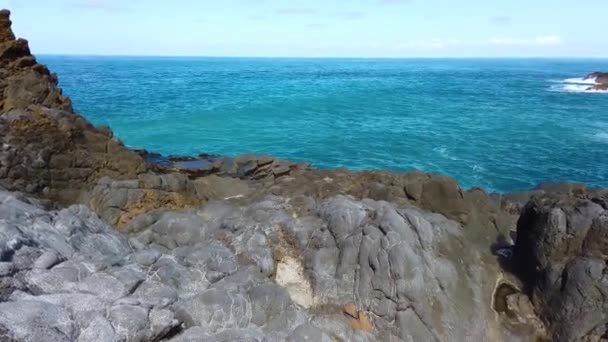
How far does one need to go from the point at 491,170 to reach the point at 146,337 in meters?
31.9

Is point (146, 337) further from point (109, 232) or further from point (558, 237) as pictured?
point (558, 237)

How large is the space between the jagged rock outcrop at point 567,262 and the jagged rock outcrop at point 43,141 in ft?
51.3

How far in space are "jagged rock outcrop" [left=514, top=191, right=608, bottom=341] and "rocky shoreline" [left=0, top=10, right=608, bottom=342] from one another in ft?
0.12

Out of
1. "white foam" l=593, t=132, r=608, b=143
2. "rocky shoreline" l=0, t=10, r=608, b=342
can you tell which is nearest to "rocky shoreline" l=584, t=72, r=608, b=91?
"white foam" l=593, t=132, r=608, b=143

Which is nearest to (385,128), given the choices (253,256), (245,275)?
(253,256)

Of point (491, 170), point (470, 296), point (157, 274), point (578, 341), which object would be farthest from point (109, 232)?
point (491, 170)

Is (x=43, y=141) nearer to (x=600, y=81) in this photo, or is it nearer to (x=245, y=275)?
(x=245, y=275)

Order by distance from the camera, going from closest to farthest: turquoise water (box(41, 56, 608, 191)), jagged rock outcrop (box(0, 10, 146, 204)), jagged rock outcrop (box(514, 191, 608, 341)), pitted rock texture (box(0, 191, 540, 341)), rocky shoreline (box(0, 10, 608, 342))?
pitted rock texture (box(0, 191, 540, 341)) → rocky shoreline (box(0, 10, 608, 342)) → jagged rock outcrop (box(514, 191, 608, 341)) → jagged rock outcrop (box(0, 10, 146, 204)) → turquoise water (box(41, 56, 608, 191))

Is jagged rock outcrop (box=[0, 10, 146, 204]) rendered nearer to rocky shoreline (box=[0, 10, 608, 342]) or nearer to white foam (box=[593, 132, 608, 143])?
rocky shoreline (box=[0, 10, 608, 342])

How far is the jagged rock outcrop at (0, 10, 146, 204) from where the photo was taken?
55.0 feet

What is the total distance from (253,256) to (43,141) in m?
9.66

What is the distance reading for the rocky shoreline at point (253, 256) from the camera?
1050 cm

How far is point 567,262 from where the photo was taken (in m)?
14.4

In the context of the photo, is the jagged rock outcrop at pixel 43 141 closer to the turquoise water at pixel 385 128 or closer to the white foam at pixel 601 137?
the turquoise water at pixel 385 128
